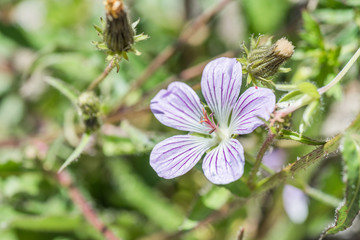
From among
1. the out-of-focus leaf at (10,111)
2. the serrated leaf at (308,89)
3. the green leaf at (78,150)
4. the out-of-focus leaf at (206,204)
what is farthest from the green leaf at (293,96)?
the out-of-focus leaf at (10,111)

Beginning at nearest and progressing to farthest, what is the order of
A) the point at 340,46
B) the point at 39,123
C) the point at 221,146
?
the point at 221,146 < the point at 340,46 < the point at 39,123

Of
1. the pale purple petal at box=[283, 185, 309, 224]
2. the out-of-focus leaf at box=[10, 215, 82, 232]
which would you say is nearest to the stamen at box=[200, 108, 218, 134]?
the out-of-focus leaf at box=[10, 215, 82, 232]

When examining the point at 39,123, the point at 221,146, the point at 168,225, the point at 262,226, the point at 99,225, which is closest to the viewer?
the point at 221,146

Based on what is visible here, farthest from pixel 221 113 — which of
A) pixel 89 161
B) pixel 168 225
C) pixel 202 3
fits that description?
pixel 202 3

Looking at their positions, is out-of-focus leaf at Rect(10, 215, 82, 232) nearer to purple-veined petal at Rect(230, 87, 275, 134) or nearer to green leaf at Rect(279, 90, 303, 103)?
purple-veined petal at Rect(230, 87, 275, 134)

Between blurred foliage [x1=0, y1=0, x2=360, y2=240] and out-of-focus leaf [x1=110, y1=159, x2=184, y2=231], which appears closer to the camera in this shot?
blurred foliage [x1=0, y1=0, x2=360, y2=240]

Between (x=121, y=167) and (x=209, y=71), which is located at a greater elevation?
(x=121, y=167)

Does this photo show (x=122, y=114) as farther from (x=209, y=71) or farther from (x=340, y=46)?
(x=340, y=46)
